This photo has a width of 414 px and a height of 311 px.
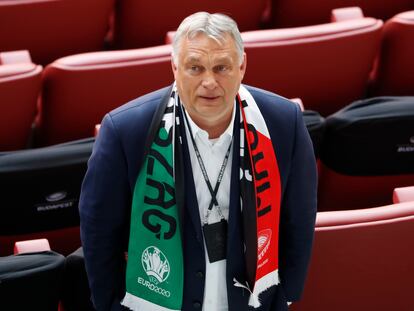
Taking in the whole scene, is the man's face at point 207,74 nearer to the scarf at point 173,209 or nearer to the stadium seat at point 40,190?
the scarf at point 173,209

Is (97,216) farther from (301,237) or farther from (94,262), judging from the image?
(301,237)

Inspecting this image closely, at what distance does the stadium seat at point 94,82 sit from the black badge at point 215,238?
0.23 meters

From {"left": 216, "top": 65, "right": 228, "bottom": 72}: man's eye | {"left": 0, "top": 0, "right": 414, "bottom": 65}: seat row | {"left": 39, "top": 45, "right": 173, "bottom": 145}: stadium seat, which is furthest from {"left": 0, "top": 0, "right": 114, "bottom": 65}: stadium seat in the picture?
{"left": 216, "top": 65, "right": 228, "bottom": 72}: man's eye

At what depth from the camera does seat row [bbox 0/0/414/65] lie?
3.07 feet

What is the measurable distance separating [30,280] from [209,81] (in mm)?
200

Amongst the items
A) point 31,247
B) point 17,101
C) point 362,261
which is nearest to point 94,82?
point 17,101

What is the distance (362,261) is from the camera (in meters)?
0.74

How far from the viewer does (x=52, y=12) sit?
936 mm

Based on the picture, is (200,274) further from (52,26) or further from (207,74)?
(52,26)

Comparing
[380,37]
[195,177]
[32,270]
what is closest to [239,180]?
[195,177]

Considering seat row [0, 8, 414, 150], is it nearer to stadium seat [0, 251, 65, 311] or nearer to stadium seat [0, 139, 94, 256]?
stadium seat [0, 139, 94, 256]

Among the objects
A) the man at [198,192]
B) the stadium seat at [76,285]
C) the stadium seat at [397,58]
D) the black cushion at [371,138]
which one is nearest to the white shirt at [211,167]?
the man at [198,192]

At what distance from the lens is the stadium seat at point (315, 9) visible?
1048mm

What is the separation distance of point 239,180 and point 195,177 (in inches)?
1.2
